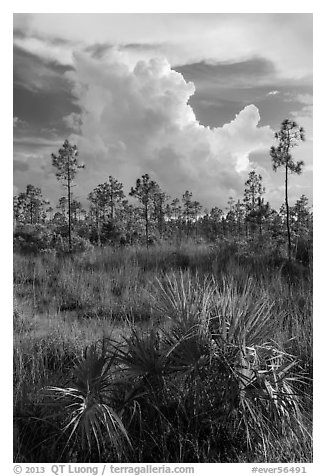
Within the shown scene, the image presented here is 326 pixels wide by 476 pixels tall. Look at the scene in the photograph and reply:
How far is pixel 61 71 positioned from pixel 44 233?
13.9 feet

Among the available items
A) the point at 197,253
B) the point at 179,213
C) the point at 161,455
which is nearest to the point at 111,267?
the point at 197,253

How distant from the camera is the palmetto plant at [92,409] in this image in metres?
2.63

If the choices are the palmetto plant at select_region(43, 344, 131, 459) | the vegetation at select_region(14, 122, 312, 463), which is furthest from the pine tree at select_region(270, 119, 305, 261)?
the palmetto plant at select_region(43, 344, 131, 459)

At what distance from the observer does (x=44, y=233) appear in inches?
300

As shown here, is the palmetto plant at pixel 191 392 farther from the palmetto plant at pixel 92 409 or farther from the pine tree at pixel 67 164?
the pine tree at pixel 67 164

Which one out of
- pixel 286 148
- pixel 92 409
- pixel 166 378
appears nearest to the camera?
pixel 92 409

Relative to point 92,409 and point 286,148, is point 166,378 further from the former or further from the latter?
point 286,148

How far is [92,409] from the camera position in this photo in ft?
8.60

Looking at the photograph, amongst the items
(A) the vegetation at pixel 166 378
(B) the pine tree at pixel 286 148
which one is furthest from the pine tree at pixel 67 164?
(B) the pine tree at pixel 286 148

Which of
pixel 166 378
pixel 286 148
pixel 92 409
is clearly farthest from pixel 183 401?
pixel 286 148

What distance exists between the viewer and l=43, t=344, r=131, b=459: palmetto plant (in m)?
2.63

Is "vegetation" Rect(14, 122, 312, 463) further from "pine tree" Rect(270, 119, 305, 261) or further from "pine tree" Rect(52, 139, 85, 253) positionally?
"pine tree" Rect(52, 139, 85, 253)
